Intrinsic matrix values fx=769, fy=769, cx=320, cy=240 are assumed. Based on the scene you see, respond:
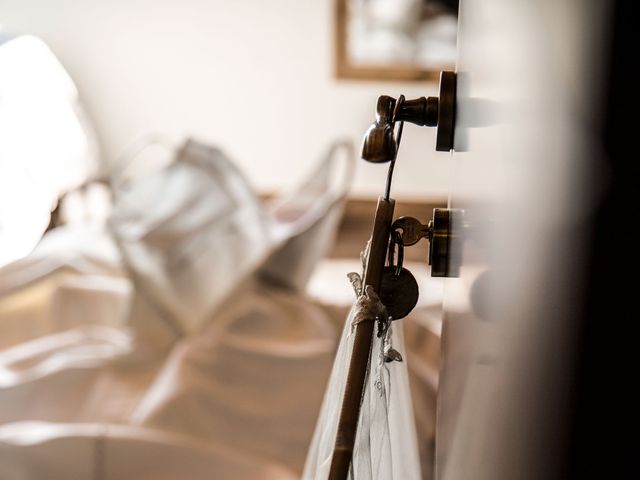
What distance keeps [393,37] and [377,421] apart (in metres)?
3.06

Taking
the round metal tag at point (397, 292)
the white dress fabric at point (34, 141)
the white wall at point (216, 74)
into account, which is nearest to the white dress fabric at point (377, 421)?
the round metal tag at point (397, 292)

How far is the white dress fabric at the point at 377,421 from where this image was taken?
45 centimetres

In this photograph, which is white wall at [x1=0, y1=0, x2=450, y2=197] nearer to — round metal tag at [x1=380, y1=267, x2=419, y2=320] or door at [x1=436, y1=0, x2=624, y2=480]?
round metal tag at [x1=380, y1=267, x2=419, y2=320]

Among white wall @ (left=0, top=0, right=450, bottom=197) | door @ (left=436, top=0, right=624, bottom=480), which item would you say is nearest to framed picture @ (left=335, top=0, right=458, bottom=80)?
white wall @ (left=0, top=0, right=450, bottom=197)

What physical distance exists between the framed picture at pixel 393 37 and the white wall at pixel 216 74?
0.22ft

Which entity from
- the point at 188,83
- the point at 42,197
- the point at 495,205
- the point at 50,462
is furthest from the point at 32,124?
the point at 495,205

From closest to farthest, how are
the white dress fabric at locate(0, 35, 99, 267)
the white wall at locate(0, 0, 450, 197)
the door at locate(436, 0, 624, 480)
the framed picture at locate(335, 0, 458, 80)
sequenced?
1. the door at locate(436, 0, 624, 480)
2. the white dress fabric at locate(0, 35, 99, 267)
3. the framed picture at locate(335, 0, 458, 80)
4. the white wall at locate(0, 0, 450, 197)

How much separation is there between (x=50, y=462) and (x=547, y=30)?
3.07ft

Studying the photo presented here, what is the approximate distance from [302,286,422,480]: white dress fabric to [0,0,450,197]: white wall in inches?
114

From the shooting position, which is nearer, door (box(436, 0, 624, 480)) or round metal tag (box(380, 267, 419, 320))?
door (box(436, 0, 624, 480))

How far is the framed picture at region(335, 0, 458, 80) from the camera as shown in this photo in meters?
3.31

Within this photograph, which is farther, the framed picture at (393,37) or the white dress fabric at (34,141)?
the framed picture at (393,37)

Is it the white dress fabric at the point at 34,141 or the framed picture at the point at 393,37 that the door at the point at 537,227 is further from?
the framed picture at the point at 393,37

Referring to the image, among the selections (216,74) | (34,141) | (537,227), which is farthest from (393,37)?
(537,227)
